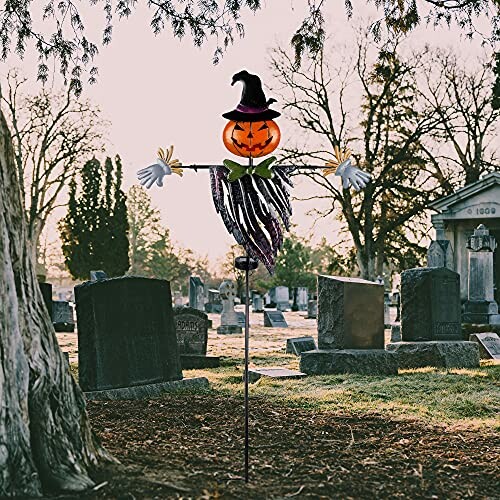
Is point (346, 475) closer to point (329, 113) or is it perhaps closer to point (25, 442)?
point (25, 442)

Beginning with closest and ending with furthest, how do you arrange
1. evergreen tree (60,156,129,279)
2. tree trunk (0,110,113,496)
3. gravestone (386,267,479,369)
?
tree trunk (0,110,113,496) → gravestone (386,267,479,369) → evergreen tree (60,156,129,279)

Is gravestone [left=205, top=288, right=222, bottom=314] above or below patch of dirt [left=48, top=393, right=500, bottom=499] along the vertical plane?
above

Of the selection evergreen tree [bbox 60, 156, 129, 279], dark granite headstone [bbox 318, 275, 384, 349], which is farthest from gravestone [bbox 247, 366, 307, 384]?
evergreen tree [bbox 60, 156, 129, 279]

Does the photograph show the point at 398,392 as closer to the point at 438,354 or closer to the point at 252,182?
the point at 438,354

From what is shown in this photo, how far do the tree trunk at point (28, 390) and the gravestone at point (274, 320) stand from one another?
69.3 feet

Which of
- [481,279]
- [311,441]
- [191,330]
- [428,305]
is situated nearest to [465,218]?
[481,279]

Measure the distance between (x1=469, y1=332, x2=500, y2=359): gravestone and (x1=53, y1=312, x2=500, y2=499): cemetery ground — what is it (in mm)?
3697

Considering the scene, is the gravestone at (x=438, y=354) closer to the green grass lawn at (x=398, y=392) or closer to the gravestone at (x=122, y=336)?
the green grass lawn at (x=398, y=392)

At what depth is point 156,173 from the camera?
19.6 feet

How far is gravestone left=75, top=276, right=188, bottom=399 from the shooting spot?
8.31 meters

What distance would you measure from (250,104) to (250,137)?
0.23 metres

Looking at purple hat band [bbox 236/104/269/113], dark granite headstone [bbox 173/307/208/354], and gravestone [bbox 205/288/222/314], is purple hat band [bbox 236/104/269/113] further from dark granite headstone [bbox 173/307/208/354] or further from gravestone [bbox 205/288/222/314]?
gravestone [bbox 205/288/222/314]

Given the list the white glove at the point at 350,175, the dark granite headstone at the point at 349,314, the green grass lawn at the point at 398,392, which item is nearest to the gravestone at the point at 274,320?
the green grass lawn at the point at 398,392

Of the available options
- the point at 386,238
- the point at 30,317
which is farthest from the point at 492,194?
the point at 30,317
